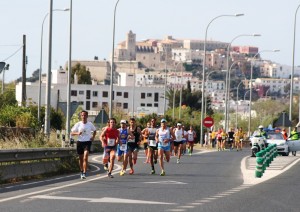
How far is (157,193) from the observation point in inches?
898

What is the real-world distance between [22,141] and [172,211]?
1654cm

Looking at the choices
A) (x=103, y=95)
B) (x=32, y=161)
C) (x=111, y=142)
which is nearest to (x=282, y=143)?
(x=111, y=142)

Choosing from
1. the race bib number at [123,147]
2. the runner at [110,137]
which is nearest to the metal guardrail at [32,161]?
the runner at [110,137]

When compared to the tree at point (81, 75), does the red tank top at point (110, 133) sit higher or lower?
lower

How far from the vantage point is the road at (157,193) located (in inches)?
757

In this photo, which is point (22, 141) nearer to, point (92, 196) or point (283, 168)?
point (283, 168)

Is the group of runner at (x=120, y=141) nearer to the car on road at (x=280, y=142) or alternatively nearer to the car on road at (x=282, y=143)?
the car on road at (x=280, y=142)

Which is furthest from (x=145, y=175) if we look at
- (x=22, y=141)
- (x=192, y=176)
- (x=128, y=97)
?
(x=128, y=97)

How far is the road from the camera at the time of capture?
19.2 metres

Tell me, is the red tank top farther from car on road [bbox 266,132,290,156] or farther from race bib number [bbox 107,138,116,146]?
car on road [bbox 266,132,290,156]

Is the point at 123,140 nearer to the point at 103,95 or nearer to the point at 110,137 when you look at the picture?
the point at 110,137

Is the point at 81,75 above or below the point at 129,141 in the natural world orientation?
above

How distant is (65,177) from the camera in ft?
94.4

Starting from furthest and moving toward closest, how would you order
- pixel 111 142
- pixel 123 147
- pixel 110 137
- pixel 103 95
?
pixel 103 95, pixel 123 147, pixel 111 142, pixel 110 137
